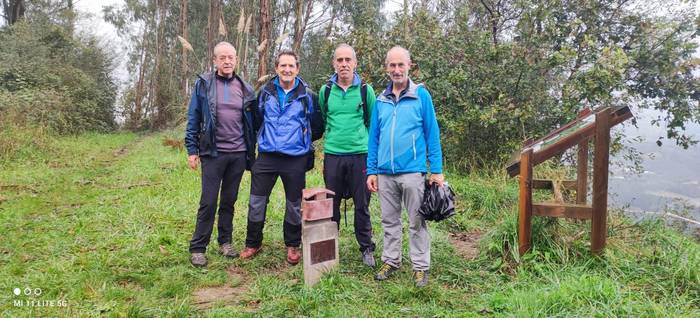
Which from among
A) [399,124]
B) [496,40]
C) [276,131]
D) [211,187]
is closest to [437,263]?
[399,124]

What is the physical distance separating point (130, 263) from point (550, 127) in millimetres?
6579

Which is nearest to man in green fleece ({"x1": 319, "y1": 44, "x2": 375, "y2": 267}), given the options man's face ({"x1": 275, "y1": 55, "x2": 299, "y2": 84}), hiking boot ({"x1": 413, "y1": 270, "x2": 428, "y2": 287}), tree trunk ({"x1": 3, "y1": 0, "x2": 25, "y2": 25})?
man's face ({"x1": 275, "y1": 55, "x2": 299, "y2": 84})

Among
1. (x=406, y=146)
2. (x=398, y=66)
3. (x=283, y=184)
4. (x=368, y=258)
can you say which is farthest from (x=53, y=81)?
(x=406, y=146)

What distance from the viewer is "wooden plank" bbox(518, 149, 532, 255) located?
3648 mm

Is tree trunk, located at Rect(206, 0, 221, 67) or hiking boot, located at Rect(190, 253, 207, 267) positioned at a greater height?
tree trunk, located at Rect(206, 0, 221, 67)

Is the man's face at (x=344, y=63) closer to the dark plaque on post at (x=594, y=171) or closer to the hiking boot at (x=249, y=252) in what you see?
the dark plaque on post at (x=594, y=171)

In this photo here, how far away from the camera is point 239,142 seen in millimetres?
3852

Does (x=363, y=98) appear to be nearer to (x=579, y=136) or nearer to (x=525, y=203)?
(x=525, y=203)

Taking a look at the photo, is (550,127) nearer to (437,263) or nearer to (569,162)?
(569,162)

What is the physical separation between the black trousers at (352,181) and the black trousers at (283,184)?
0.25 meters

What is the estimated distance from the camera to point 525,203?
3680mm

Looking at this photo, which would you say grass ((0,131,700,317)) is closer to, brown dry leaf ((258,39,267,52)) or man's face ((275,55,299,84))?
man's face ((275,55,299,84))

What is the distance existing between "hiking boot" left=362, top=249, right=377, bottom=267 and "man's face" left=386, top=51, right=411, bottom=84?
143cm

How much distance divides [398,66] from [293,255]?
1773 mm
